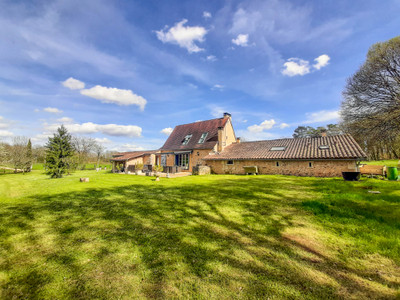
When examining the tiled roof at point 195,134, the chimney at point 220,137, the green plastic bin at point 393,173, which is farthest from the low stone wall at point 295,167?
the tiled roof at point 195,134

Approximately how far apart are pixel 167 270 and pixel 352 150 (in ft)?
56.7

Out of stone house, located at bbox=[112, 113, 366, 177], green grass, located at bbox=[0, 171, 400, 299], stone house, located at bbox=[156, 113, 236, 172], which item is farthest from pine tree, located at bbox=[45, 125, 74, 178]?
green grass, located at bbox=[0, 171, 400, 299]

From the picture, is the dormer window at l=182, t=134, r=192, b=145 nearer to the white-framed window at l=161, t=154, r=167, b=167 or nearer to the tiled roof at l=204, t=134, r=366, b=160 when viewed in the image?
the white-framed window at l=161, t=154, r=167, b=167

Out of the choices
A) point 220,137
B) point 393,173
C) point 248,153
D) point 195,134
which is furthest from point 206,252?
point 195,134

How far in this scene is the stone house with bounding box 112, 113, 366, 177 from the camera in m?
14.6

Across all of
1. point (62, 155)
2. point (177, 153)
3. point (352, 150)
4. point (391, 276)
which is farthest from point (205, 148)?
point (391, 276)

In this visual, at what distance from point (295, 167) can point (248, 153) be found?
5.07 meters

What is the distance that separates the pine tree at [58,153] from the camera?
61.7 ft

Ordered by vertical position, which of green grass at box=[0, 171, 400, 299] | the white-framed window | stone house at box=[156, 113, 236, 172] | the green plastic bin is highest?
stone house at box=[156, 113, 236, 172]

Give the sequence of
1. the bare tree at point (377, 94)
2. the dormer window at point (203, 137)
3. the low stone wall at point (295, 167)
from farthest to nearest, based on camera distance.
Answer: the dormer window at point (203, 137) → the bare tree at point (377, 94) → the low stone wall at point (295, 167)

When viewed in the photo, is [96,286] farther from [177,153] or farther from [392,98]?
[392,98]

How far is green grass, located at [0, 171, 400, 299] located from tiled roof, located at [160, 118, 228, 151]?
1755cm

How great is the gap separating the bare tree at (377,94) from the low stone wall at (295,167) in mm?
9426

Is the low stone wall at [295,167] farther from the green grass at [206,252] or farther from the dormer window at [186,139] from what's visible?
the green grass at [206,252]
